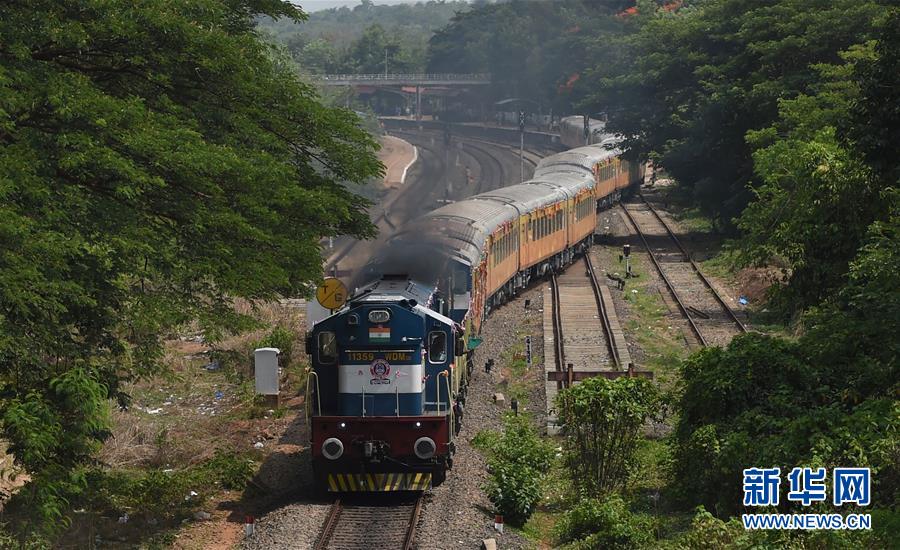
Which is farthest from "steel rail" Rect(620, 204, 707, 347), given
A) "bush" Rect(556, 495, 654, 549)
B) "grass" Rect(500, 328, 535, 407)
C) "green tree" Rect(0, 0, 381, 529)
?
"green tree" Rect(0, 0, 381, 529)

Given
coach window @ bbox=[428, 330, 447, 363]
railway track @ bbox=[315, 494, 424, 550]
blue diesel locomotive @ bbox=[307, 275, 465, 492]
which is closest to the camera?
railway track @ bbox=[315, 494, 424, 550]

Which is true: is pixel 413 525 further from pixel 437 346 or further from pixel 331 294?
pixel 331 294

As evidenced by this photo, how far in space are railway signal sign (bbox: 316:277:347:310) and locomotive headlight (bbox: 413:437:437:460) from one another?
2831 mm

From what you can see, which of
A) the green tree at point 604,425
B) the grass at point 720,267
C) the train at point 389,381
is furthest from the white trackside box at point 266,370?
the grass at point 720,267

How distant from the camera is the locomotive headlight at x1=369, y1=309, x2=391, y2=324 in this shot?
55.2 ft

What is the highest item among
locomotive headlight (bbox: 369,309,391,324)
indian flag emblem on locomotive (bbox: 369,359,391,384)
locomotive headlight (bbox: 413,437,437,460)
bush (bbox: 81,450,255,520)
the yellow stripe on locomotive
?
locomotive headlight (bbox: 369,309,391,324)

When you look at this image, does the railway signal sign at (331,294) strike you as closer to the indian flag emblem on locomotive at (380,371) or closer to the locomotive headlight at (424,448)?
the indian flag emblem on locomotive at (380,371)

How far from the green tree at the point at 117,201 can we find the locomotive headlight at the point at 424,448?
2914mm

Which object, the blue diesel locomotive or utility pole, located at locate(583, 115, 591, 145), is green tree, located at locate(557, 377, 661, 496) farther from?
utility pole, located at locate(583, 115, 591, 145)

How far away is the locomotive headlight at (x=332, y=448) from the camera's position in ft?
55.8

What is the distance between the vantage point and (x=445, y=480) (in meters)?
18.3

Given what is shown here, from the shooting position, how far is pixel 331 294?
1844 cm

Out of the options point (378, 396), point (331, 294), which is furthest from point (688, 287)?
point (378, 396)

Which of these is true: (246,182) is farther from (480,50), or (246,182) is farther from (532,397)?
(480,50)
